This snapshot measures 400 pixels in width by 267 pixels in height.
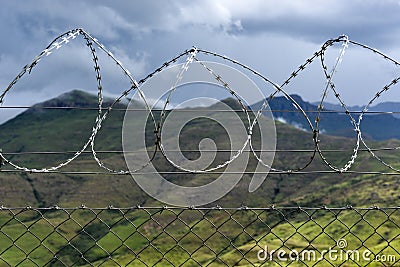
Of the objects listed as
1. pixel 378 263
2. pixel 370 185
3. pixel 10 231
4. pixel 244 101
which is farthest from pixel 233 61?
pixel 370 185

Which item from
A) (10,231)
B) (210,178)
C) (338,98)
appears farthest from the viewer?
(210,178)

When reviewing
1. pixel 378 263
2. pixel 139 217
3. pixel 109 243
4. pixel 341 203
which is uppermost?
pixel 341 203

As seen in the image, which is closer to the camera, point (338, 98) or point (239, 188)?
point (338, 98)

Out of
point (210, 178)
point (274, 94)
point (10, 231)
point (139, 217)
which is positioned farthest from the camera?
point (210, 178)

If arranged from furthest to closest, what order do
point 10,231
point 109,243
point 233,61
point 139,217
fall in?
point 139,217 → point 10,231 → point 109,243 → point 233,61

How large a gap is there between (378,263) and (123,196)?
19257 centimetres

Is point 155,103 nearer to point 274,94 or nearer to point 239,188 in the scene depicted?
point 274,94

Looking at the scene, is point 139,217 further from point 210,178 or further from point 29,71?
point 29,71

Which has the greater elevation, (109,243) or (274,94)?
(109,243)

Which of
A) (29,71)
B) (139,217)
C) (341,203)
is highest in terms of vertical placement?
(341,203)

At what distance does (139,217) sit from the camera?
17088 cm

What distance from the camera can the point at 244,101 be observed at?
6992 millimetres

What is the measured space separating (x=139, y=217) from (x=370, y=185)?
6355 cm

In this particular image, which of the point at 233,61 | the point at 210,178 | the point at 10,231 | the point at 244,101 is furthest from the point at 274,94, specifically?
the point at 210,178
